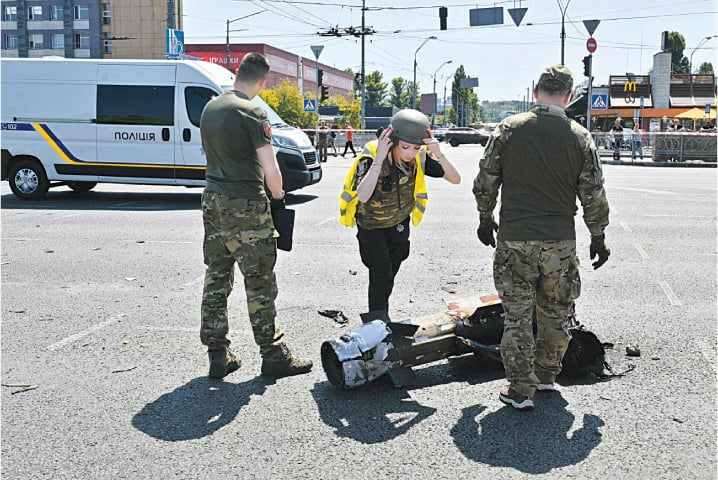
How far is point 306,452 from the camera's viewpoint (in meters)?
3.63

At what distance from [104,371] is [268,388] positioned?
1.14 meters

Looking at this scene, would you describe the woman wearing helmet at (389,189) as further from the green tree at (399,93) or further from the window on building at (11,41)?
the green tree at (399,93)

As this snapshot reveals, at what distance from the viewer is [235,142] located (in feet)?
14.4

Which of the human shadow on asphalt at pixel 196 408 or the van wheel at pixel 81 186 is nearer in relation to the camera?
the human shadow on asphalt at pixel 196 408

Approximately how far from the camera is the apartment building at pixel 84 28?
7375 cm

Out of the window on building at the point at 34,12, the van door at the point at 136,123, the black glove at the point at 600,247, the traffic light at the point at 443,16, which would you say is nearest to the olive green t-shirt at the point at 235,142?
the black glove at the point at 600,247

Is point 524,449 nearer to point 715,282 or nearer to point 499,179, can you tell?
point 499,179

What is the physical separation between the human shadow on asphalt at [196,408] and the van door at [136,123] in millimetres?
9841

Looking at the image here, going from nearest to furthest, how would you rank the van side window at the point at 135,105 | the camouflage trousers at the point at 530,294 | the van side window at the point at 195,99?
1. the camouflage trousers at the point at 530,294
2. the van side window at the point at 195,99
3. the van side window at the point at 135,105

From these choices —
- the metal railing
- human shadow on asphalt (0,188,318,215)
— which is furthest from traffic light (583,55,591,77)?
human shadow on asphalt (0,188,318,215)

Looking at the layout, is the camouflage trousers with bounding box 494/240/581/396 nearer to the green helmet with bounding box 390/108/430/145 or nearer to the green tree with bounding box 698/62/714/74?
the green helmet with bounding box 390/108/430/145

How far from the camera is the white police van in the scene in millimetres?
13688

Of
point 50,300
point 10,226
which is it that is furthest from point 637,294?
point 10,226

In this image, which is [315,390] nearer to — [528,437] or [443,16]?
[528,437]
